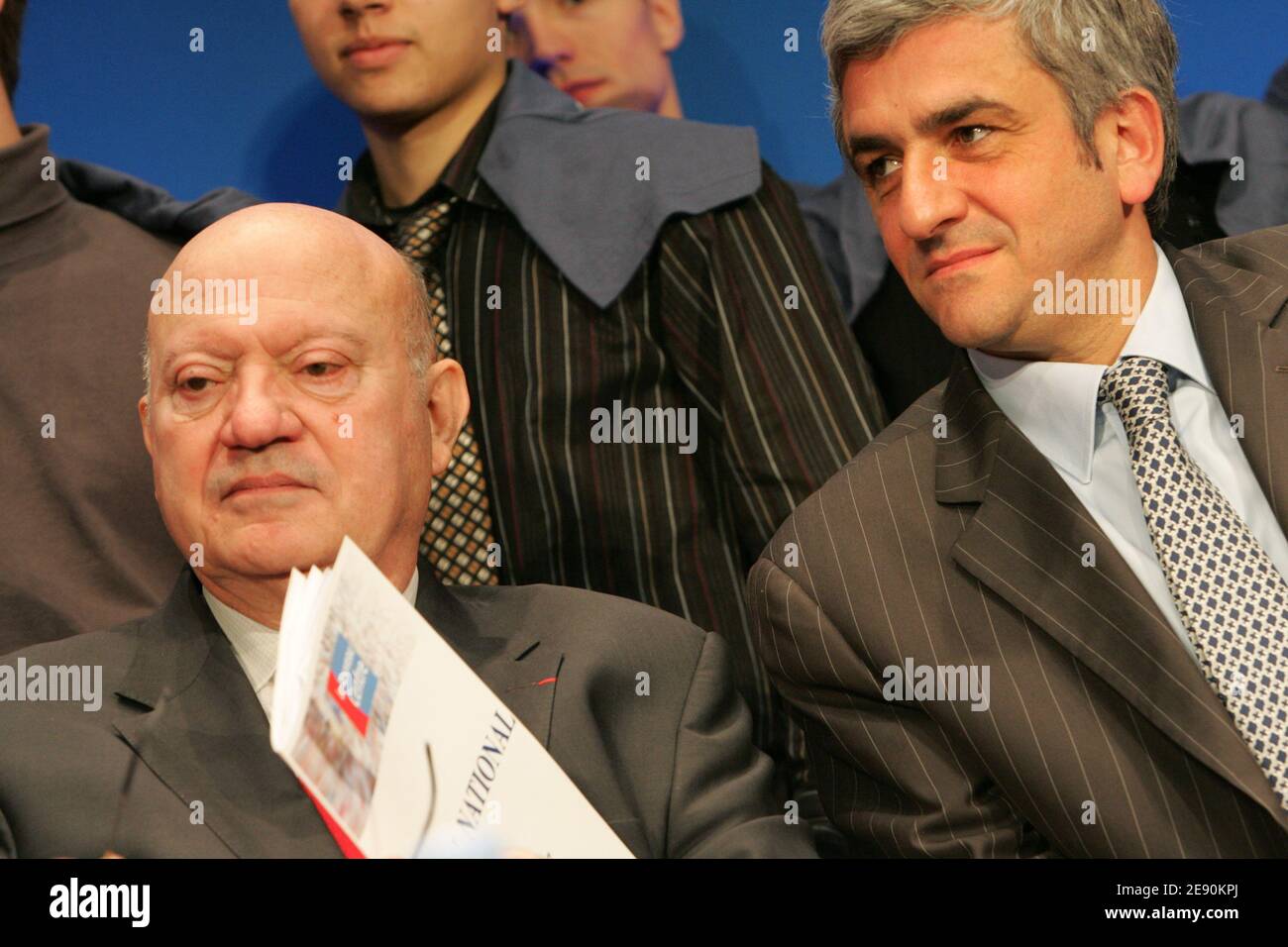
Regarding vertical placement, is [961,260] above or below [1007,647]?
above

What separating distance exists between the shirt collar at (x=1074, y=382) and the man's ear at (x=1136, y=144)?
0.13 m

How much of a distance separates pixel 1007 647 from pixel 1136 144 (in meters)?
0.73

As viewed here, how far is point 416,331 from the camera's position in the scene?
2.14m

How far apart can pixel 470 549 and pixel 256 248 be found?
0.63 meters

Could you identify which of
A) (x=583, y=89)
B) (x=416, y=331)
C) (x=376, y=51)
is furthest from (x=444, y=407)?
(x=583, y=89)

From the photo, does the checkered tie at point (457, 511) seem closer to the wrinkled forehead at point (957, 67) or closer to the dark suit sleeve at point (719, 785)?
the dark suit sleeve at point (719, 785)

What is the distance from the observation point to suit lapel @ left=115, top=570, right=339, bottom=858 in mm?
1830

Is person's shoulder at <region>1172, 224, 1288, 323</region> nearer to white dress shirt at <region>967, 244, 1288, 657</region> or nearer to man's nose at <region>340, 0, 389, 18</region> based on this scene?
white dress shirt at <region>967, 244, 1288, 657</region>

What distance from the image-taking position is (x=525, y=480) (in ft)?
8.10

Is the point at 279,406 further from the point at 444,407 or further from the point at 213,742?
the point at 213,742

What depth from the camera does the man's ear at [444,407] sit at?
7.18 feet

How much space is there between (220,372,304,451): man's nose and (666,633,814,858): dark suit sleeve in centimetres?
61

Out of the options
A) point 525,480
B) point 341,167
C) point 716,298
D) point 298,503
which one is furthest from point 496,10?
point 298,503

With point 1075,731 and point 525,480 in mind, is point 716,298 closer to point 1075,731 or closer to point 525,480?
point 525,480
